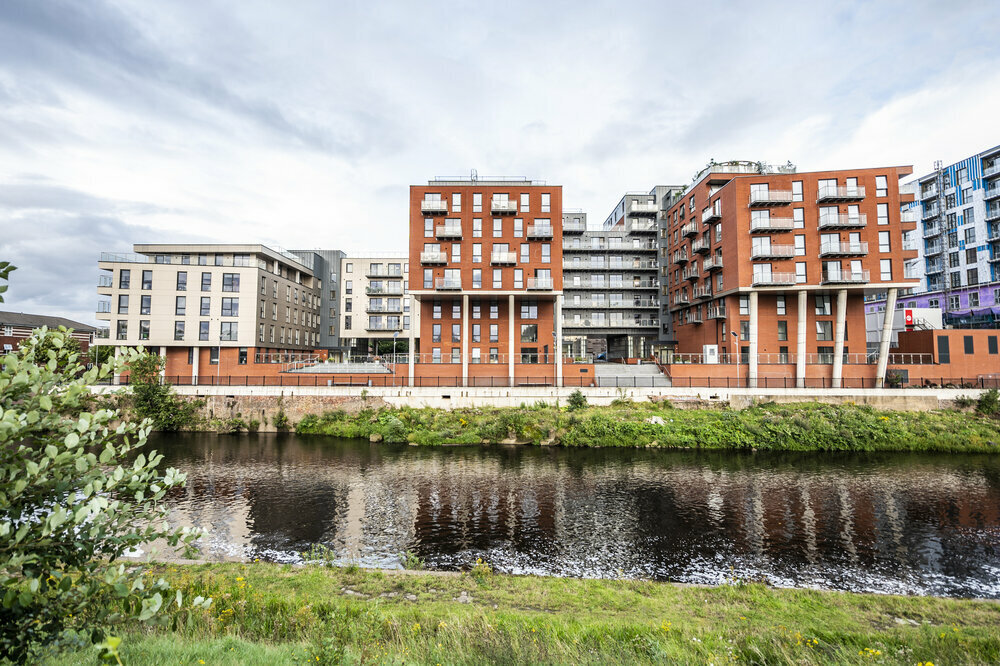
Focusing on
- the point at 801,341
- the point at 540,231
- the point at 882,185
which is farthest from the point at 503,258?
the point at 882,185

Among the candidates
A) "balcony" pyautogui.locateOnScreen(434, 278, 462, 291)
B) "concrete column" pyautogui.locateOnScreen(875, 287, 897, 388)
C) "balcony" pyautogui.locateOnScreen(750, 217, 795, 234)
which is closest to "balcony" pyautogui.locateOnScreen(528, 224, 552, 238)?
"balcony" pyautogui.locateOnScreen(434, 278, 462, 291)

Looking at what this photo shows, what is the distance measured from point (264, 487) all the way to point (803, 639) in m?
20.7

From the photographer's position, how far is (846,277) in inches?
1661

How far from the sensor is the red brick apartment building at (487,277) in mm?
44062

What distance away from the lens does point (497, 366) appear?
43781 millimetres

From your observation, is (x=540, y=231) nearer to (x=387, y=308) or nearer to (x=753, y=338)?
(x=753, y=338)

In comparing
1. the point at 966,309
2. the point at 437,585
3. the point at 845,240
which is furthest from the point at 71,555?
the point at 966,309

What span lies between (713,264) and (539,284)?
18.0 metres

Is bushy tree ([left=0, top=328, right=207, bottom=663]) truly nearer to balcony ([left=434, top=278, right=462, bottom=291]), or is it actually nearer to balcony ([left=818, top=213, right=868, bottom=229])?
balcony ([left=434, top=278, right=462, bottom=291])

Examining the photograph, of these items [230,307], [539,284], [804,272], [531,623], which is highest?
[804,272]

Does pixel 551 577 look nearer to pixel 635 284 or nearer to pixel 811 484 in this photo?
pixel 811 484

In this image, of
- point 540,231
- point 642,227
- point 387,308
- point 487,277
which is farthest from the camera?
point 642,227

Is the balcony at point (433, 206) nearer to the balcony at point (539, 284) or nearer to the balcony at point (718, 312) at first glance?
the balcony at point (539, 284)

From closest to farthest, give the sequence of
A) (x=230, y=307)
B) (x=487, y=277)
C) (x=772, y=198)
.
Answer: (x=772, y=198)
(x=487, y=277)
(x=230, y=307)
